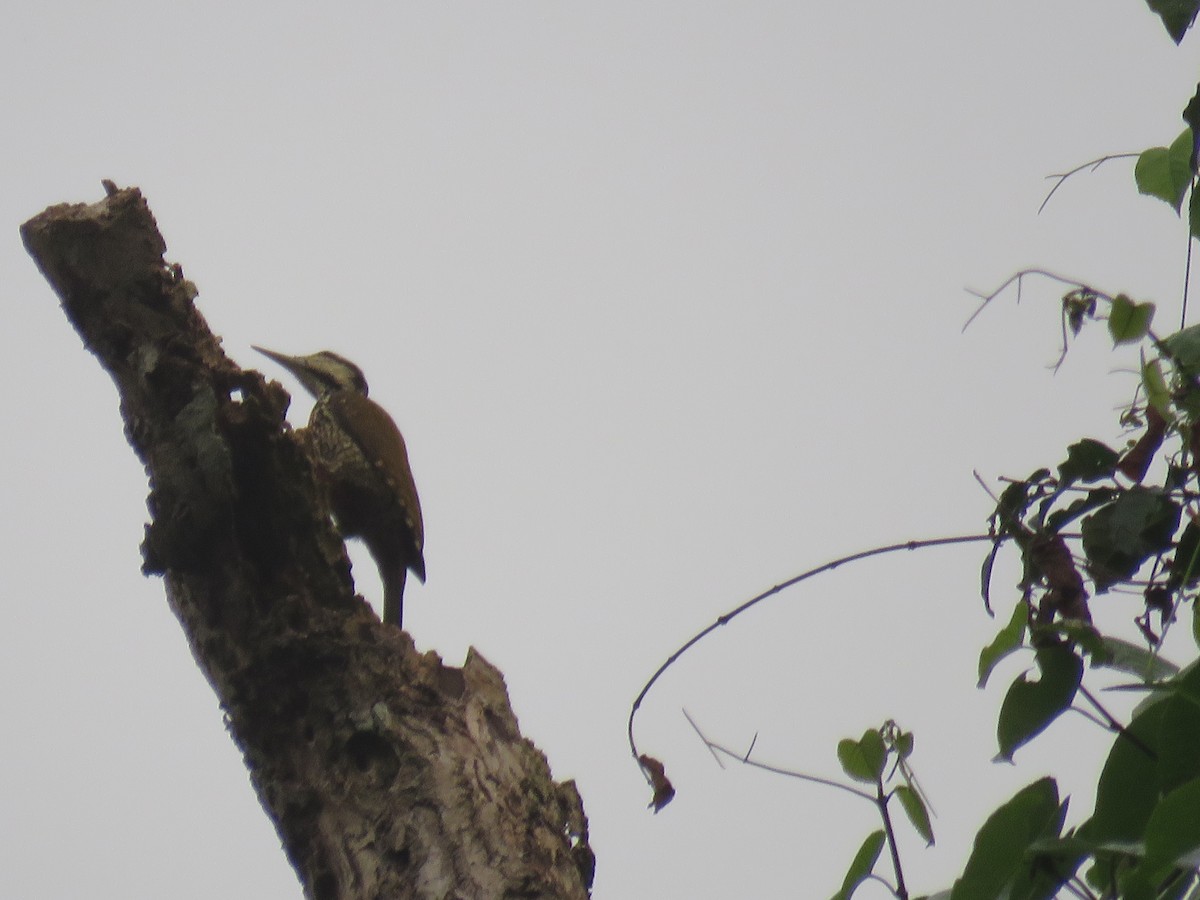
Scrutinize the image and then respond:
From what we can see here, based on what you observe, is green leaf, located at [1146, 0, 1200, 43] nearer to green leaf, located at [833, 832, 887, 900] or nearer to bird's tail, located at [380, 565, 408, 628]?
green leaf, located at [833, 832, 887, 900]

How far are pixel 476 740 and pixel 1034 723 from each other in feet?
4.64

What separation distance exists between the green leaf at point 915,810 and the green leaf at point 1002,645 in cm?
27

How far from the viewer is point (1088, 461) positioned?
1438 millimetres

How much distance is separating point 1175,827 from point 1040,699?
0.37 m

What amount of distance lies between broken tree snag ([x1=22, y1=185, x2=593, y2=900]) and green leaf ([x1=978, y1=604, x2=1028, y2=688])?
1.13 meters

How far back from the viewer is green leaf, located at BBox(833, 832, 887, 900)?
1.43m

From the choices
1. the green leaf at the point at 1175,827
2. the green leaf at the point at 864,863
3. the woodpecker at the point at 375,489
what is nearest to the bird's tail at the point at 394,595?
the woodpecker at the point at 375,489

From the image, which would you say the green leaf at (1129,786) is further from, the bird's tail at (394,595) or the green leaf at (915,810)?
the bird's tail at (394,595)

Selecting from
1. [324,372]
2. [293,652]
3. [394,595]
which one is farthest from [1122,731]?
[324,372]

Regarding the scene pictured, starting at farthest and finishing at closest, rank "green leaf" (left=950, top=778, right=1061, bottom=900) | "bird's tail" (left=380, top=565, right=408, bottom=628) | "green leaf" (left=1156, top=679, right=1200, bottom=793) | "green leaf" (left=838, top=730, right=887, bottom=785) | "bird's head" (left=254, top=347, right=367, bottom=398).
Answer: "bird's head" (left=254, top=347, right=367, bottom=398), "bird's tail" (left=380, top=565, right=408, bottom=628), "green leaf" (left=838, top=730, right=887, bottom=785), "green leaf" (left=950, top=778, right=1061, bottom=900), "green leaf" (left=1156, top=679, right=1200, bottom=793)

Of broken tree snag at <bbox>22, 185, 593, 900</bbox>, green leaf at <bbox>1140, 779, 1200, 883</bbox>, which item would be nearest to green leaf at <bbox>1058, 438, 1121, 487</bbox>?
green leaf at <bbox>1140, 779, 1200, 883</bbox>

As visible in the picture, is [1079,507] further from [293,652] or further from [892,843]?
[293,652]

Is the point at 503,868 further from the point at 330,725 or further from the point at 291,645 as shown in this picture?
the point at 291,645

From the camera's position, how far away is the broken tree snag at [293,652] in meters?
2.28
